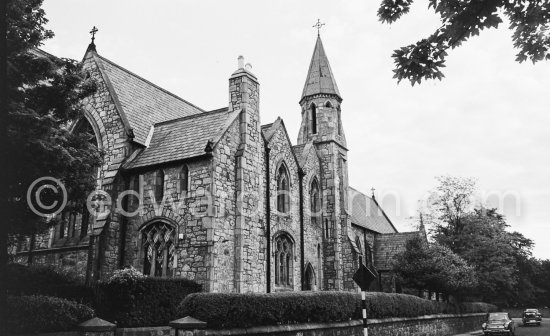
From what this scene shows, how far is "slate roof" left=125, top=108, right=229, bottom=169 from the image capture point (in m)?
20.2

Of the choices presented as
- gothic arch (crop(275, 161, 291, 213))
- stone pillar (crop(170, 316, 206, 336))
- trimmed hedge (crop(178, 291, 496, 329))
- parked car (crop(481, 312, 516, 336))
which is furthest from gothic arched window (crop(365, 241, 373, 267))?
stone pillar (crop(170, 316, 206, 336))

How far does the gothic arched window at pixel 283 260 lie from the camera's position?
23.8 m

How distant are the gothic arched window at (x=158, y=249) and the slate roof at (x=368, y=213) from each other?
75.4 ft

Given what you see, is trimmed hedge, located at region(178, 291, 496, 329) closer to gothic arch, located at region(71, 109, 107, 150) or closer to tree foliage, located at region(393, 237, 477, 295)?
tree foliage, located at region(393, 237, 477, 295)

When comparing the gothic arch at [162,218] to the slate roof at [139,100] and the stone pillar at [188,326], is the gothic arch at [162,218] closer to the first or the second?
the slate roof at [139,100]

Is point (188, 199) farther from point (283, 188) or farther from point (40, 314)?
point (40, 314)

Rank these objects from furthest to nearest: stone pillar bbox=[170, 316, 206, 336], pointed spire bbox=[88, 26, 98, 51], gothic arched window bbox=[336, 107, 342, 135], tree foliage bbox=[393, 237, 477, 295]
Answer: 1. gothic arched window bbox=[336, 107, 342, 135]
2. tree foliage bbox=[393, 237, 477, 295]
3. pointed spire bbox=[88, 26, 98, 51]
4. stone pillar bbox=[170, 316, 206, 336]

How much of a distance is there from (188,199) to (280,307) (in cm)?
681

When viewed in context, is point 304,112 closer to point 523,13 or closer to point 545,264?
point 523,13

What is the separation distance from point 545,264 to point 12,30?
3831 inches

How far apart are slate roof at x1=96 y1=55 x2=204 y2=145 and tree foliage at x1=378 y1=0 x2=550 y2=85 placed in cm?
1653

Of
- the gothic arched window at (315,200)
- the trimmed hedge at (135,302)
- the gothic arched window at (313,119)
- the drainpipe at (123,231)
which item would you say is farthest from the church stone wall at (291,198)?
the trimmed hedge at (135,302)

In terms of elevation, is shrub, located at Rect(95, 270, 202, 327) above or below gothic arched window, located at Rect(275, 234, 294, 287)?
below

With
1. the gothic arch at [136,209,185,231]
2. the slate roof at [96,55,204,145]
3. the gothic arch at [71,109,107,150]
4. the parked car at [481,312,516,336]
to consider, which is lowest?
the parked car at [481,312,516,336]
